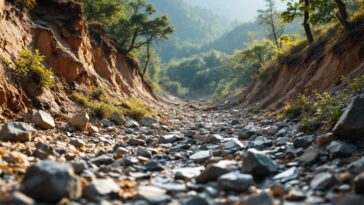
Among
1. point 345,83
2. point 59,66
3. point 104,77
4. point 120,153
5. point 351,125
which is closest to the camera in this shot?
point 351,125

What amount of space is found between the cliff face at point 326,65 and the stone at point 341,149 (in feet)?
22.7

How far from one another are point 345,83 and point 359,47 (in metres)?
2.29

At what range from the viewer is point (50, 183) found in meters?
3.24

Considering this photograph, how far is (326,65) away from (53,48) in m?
10.8

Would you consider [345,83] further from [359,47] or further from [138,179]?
[138,179]

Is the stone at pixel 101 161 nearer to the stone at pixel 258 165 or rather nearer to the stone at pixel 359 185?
the stone at pixel 258 165

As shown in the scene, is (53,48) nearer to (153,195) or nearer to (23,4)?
(23,4)

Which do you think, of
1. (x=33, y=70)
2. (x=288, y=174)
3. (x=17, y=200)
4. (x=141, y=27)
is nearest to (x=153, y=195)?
(x=17, y=200)

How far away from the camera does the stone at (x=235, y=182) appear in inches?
156

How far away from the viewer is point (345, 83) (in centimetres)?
1145

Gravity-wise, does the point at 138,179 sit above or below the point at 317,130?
below

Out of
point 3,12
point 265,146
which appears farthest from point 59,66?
point 265,146

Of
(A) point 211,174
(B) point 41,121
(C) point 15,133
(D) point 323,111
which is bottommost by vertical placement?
(A) point 211,174

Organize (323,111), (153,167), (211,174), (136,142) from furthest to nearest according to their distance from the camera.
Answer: (323,111), (136,142), (153,167), (211,174)
